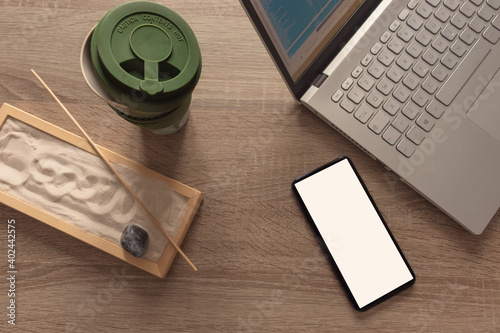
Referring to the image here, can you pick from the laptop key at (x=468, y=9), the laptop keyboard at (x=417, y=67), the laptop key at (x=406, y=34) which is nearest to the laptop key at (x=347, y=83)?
the laptop keyboard at (x=417, y=67)

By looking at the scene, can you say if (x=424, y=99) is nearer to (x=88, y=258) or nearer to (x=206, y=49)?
(x=206, y=49)

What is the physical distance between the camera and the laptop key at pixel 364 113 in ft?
2.00

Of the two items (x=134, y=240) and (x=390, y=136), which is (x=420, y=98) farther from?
(x=134, y=240)

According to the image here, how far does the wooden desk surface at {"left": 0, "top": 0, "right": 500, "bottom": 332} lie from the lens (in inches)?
23.7

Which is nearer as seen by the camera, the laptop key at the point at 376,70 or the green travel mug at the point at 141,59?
the green travel mug at the point at 141,59

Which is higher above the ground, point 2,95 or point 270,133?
point 270,133

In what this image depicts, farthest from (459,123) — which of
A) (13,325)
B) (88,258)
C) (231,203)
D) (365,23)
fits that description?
(13,325)

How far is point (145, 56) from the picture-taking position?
1.59 feet

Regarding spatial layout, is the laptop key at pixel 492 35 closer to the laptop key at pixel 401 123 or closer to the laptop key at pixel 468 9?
the laptop key at pixel 468 9

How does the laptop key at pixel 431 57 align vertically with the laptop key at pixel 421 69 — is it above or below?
above

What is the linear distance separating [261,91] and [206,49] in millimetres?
101

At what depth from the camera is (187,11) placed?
657 millimetres

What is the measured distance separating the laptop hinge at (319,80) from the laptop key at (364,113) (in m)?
0.06

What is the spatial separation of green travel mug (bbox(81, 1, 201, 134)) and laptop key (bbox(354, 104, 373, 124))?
0.23m
